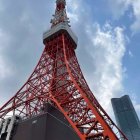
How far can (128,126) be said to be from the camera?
91375mm

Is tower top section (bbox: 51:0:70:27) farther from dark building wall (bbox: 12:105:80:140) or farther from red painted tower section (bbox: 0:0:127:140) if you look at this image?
dark building wall (bbox: 12:105:80:140)

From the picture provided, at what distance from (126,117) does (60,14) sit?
269ft

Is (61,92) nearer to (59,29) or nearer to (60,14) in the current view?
(59,29)

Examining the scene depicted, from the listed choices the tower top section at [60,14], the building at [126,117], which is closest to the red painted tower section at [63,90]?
the tower top section at [60,14]

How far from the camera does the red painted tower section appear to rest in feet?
33.9

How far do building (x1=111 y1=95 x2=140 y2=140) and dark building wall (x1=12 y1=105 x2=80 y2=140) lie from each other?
77553mm

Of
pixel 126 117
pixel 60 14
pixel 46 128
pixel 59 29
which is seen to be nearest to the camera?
pixel 46 128

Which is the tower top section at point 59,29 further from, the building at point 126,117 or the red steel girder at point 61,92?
the building at point 126,117

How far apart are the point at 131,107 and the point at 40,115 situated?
95.2 metres

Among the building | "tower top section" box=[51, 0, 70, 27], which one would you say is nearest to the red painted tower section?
"tower top section" box=[51, 0, 70, 27]

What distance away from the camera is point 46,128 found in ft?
40.7

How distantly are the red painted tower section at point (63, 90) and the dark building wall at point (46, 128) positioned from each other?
0.80 metres

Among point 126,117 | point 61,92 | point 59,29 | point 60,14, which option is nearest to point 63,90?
point 61,92

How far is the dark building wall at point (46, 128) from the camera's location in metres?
12.3
